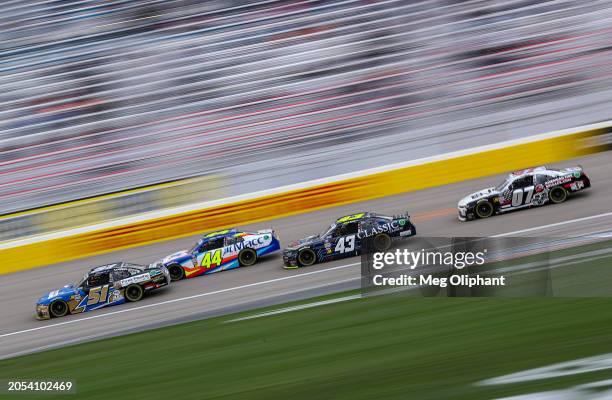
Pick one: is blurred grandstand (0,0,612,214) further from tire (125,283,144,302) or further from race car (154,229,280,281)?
tire (125,283,144,302)

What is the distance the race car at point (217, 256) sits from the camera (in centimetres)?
1738

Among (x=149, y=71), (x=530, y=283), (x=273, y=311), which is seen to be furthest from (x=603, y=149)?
(x=149, y=71)

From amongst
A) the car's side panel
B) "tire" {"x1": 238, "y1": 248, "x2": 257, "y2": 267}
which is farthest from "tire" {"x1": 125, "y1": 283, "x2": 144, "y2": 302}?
"tire" {"x1": 238, "y1": 248, "x2": 257, "y2": 267}

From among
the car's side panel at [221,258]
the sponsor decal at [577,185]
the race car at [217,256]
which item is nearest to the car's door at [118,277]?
the race car at [217,256]

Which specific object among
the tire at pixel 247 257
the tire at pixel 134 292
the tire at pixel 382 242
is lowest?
the tire at pixel 134 292

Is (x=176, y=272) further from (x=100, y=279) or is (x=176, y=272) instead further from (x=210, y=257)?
(x=100, y=279)

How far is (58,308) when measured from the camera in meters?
16.6

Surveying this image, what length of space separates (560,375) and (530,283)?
147 inches

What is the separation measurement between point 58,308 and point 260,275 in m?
4.20

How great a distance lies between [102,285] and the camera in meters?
16.5

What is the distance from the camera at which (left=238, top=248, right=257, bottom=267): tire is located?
17453mm

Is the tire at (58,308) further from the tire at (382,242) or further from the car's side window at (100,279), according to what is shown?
the tire at (382,242)

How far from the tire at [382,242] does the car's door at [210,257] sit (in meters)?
3.37

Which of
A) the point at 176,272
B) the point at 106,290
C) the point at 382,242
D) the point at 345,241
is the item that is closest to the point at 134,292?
the point at 106,290
